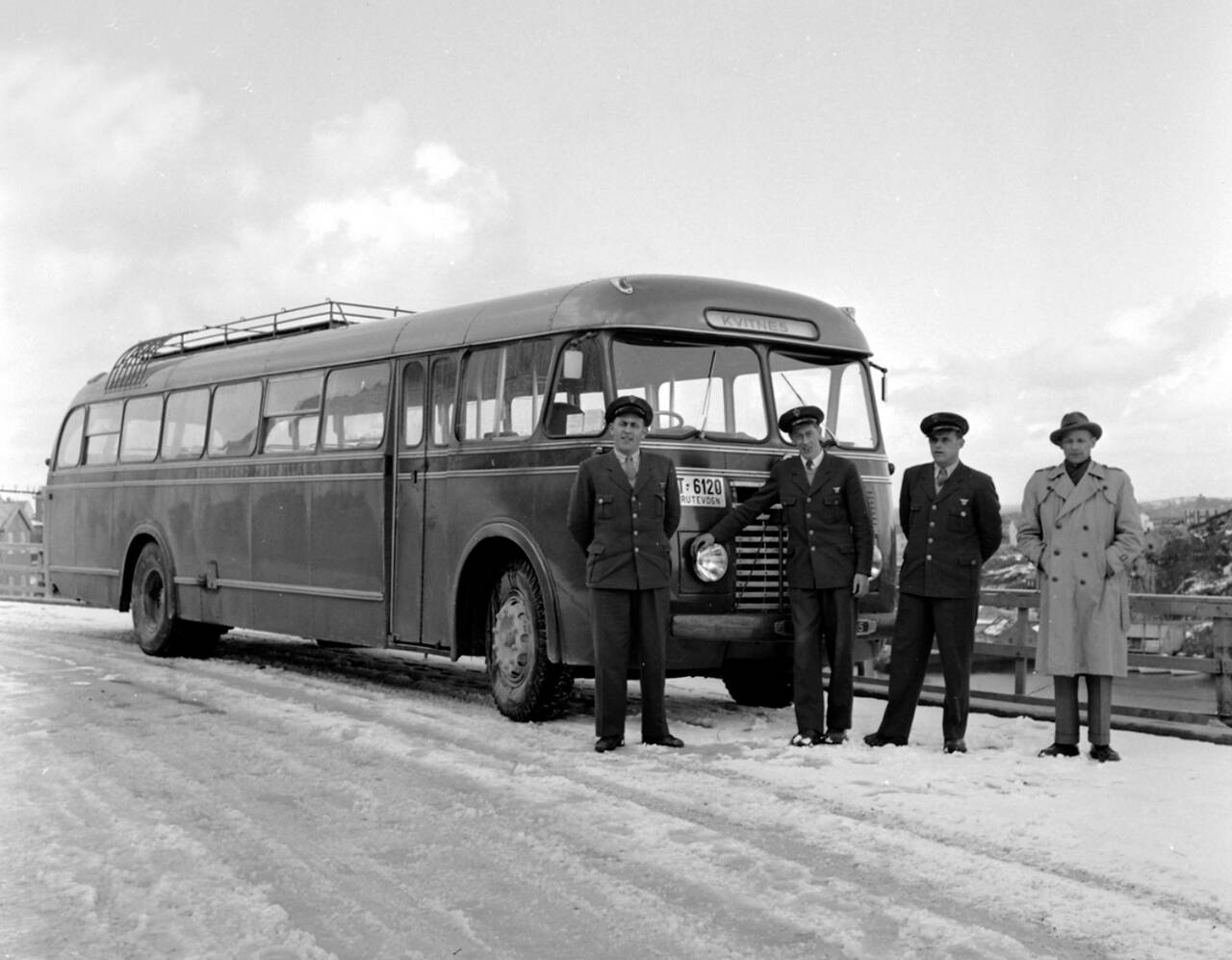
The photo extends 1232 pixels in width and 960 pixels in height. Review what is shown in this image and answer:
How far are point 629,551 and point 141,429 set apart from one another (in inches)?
329

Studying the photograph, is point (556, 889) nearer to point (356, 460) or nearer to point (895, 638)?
point (895, 638)

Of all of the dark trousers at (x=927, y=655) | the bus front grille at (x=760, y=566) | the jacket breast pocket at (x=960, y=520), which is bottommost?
the dark trousers at (x=927, y=655)

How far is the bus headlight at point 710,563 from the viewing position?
853 centimetres

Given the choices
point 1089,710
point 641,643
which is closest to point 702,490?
point 641,643

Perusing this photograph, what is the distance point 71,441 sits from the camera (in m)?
16.2

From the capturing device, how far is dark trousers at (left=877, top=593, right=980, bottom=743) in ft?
26.6

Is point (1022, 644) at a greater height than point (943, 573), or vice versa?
point (943, 573)

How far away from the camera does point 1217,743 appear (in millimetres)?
8719

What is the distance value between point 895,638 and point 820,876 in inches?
133

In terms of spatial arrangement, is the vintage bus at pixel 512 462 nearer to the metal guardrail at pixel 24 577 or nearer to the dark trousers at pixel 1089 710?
the dark trousers at pixel 1089 710

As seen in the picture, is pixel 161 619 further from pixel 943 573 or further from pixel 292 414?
pixel 943 573

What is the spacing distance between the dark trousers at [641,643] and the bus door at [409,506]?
227 cm

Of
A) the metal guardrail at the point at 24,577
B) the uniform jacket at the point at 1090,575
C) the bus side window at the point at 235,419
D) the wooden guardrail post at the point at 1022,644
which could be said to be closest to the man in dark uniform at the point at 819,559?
the uniform jacket at the point at 1090,575

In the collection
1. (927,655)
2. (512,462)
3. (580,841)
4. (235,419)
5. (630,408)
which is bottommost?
(580,841)
